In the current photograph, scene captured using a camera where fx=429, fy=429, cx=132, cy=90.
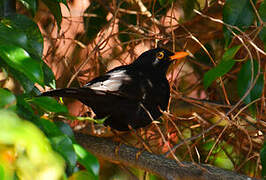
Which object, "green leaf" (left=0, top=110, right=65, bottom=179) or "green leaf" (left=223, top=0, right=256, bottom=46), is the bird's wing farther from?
"green leaf" (left=0, top=110, right=65, bottom=179)

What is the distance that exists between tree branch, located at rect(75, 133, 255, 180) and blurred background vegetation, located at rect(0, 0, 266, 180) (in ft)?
0.27

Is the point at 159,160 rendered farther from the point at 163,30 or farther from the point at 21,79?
the point at 163,30

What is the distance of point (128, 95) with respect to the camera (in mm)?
3264

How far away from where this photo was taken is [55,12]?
8.93 ft

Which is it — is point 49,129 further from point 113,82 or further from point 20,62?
point 113,82

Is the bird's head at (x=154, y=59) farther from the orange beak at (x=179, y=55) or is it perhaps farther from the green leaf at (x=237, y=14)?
the green leaf at (x=237, y=14)

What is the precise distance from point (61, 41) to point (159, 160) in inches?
77.2

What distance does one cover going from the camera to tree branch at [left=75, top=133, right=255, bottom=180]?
2414 mm

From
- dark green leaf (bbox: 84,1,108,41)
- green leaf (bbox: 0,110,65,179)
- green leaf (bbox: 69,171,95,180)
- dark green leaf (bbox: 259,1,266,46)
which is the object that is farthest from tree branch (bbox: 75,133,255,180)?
green leaf (bbox: 0,110,65,179)

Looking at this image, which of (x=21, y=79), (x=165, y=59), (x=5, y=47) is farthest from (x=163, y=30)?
(x=5, y=47)

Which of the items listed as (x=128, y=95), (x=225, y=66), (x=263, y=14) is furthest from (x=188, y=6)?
(x=225, y=66)

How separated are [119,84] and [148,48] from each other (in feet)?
4.02

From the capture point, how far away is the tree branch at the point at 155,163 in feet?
7.92

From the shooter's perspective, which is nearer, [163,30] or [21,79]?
[21,79]
